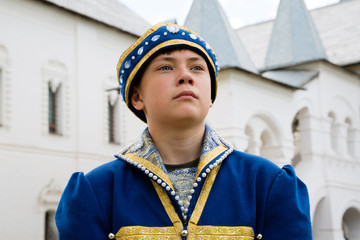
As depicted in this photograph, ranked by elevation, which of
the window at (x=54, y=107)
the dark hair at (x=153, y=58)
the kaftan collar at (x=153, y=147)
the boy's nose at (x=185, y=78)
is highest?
the window at (x=54, y=107)

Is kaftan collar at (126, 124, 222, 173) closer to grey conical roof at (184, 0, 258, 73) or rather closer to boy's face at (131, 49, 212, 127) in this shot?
boy's face at (131, 49, 212, 127)

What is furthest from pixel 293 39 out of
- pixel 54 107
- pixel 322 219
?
pixel 54 107

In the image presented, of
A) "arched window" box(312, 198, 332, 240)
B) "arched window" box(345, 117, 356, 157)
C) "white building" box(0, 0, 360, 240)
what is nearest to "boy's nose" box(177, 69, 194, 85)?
"white building" box(0, 0, 360, 240)

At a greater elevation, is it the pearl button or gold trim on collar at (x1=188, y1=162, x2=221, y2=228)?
gold trim on collar at (x1=188, y1=162, x2=221, y2=228)

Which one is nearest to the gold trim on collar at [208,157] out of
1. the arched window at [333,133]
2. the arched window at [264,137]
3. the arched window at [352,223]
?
the arched window at [264,137]

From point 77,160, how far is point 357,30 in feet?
38.4

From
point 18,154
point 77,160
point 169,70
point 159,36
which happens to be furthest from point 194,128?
point 77,160

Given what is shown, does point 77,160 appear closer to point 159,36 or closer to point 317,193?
point 317,193

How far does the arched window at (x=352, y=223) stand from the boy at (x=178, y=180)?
17718mm

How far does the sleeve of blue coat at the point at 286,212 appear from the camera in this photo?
6.43 feet

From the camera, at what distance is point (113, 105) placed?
1847 cm

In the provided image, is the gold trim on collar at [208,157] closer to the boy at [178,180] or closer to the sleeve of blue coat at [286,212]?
the boy at [178,180]

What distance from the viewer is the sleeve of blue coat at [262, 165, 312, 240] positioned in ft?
6.43

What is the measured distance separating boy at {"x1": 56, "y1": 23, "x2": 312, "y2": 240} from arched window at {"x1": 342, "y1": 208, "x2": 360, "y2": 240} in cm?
1772
